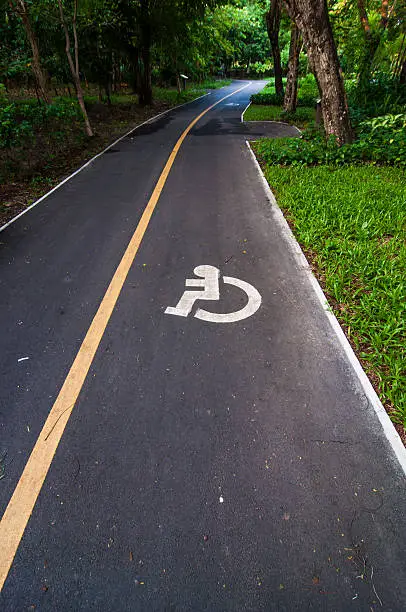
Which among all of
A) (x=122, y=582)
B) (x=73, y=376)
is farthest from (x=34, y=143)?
(x=122, y=582)

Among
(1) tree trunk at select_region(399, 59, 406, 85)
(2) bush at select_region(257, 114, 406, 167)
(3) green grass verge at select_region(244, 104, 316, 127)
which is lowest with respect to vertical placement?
(2) bush at select_region(257, 114, 406, 167)

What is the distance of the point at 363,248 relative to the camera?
4.86 m

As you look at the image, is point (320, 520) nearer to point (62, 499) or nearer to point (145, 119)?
point (62, 499)

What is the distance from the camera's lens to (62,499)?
2197mm

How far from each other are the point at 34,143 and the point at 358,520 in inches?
499

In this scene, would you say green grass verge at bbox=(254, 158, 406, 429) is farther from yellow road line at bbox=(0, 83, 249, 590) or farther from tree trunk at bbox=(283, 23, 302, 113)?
tree trunk at bbox=(283, 23, 302, 113)

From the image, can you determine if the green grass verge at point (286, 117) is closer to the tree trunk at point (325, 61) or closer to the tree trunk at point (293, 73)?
the tree trunk at point (293, 73)

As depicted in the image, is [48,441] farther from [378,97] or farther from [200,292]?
[378,97]

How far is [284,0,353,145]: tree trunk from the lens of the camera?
28.9ft

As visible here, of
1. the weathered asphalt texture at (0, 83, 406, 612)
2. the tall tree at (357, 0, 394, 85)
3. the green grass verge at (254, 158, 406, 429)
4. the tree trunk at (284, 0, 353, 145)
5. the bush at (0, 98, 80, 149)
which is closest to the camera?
the weathered asphalt texture at (0, 83, 406, 612)

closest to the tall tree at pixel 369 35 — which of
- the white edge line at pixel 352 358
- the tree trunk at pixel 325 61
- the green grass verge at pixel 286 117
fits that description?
the green grass verge at pixel 286 117

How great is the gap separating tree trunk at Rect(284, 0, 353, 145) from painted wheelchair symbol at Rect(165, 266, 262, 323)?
25.7 ft

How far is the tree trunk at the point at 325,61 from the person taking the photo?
881cm

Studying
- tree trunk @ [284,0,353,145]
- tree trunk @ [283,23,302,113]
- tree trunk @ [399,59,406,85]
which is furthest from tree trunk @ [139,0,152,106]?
tree trunk @ [399,59,406,85]
